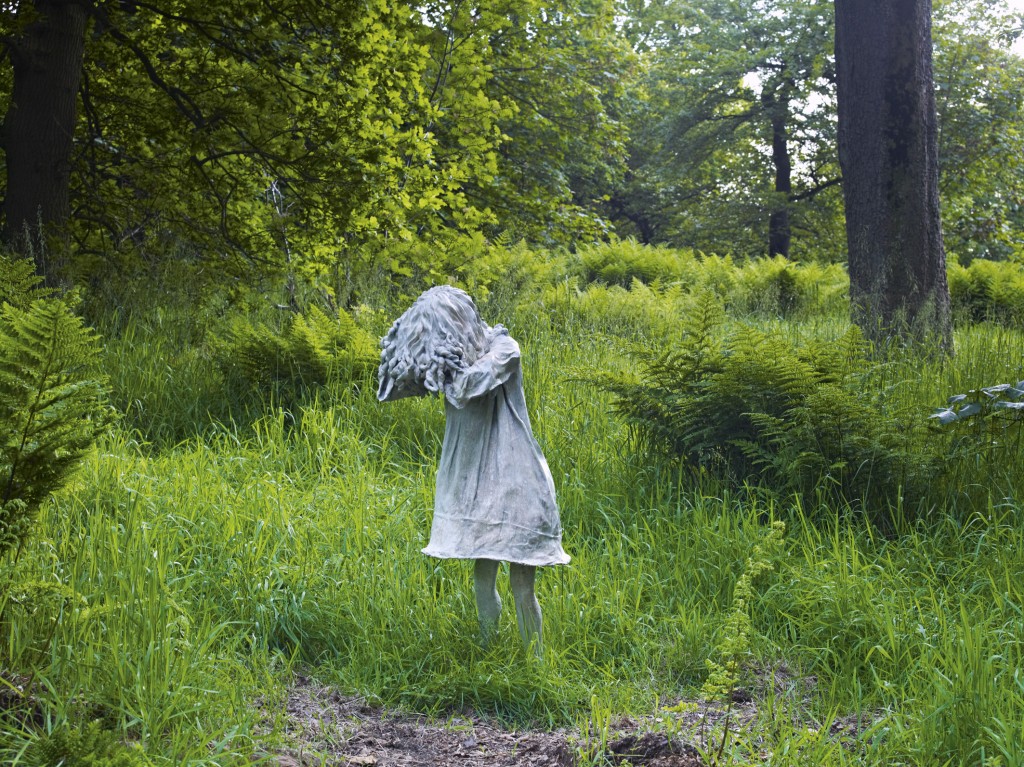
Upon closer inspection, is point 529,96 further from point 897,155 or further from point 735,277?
point 897,155

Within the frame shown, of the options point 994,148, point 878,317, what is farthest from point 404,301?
point 994,148

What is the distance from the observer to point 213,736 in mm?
3297

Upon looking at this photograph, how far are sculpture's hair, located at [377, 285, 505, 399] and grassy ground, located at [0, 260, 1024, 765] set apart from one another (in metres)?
1.16

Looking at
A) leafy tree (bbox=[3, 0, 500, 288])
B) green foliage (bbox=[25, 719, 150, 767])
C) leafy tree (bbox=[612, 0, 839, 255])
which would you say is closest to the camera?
green foliage (bbox=[25, 719, 150, 767])

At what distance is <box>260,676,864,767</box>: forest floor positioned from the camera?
11.2 feet

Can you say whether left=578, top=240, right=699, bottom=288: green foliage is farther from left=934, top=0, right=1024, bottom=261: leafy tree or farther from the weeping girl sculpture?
the weeping girl sculpture

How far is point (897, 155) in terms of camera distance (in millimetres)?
8250

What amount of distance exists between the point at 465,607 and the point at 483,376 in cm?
133

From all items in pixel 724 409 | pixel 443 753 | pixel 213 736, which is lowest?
pixel 443 753

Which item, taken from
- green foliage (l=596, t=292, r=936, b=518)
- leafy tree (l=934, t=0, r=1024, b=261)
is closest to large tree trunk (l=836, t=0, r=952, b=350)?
green foliage (l=596, t=292, r=936, b=518)

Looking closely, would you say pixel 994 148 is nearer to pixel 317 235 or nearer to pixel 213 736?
pixel 317 235

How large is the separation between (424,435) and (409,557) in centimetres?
182

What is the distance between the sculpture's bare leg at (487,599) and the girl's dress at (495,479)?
224 millimetres

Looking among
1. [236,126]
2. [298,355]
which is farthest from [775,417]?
[236,126]
